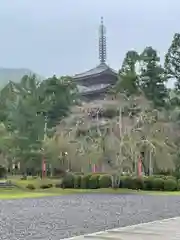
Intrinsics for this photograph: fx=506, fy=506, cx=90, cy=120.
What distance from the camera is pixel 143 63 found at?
1678 inches

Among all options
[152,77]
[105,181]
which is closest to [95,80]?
[152,77]

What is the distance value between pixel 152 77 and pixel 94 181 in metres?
14.4

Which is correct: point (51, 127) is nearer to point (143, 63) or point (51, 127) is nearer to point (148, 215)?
point (143, 63)

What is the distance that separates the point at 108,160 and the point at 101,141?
1.16 meters

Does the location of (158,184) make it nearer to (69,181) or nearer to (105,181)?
(105,181)

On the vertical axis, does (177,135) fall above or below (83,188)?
above

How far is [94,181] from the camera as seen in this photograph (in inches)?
1190

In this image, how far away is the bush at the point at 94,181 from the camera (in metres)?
29.9

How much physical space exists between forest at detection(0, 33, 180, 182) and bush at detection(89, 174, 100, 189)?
0.75 m

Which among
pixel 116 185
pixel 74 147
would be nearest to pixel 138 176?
pixel 116 185

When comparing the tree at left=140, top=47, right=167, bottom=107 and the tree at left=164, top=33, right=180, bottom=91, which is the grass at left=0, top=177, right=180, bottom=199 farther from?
the tree at left=164, top=33, right=180, bottom=91

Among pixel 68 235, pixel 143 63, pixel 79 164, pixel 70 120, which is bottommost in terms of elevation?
pixel 68 235

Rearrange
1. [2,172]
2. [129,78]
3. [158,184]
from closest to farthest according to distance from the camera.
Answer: [158,184] < [2,172] < [129,78]

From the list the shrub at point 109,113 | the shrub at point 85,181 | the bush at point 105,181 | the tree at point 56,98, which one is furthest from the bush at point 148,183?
the tree at point 56,98
